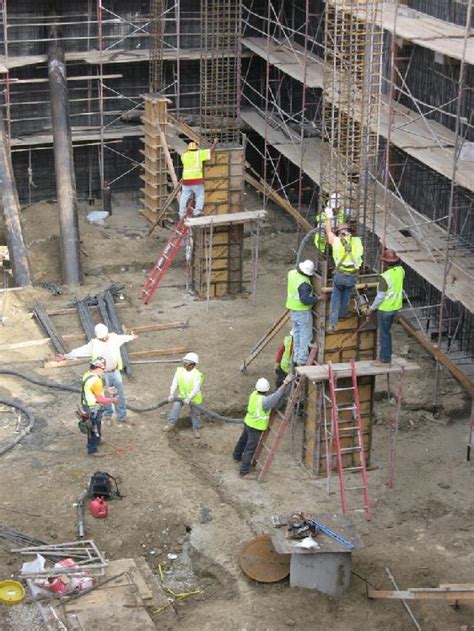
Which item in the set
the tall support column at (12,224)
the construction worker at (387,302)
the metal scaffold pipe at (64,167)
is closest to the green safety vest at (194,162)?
the metal scaffold pipe at (64,167)

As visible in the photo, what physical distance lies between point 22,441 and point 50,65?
Result: 13.0 m

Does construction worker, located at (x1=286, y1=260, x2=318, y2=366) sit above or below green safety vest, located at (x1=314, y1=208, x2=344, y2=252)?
below

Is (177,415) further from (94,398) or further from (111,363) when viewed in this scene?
(94,398)

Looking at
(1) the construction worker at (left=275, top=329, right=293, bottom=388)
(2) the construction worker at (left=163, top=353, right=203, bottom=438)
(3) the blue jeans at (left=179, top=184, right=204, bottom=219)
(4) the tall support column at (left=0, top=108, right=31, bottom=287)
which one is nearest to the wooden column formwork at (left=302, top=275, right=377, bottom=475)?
(1) the construction worker at (left=275, top=329, right=293, bottom=388)

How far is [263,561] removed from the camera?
18516 mm

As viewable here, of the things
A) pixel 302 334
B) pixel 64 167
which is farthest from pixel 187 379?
pixel 64 167

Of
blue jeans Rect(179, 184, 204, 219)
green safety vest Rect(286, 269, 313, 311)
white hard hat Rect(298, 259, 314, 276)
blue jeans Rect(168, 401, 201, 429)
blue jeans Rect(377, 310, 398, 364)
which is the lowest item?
blue jeans Rect(168, 401, 201, 429)

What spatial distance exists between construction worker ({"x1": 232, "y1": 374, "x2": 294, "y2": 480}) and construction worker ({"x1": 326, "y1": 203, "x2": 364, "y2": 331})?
153 cm

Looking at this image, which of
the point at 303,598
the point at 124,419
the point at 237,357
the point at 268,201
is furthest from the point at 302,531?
the point at 268,201

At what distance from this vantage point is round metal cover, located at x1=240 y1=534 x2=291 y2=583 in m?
18.3

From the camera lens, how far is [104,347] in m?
22.3

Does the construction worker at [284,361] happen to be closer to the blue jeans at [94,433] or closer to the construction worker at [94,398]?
the construction worker at [94,398]

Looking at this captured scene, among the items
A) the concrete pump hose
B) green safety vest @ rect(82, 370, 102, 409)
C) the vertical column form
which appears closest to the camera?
green safety vest @ rect(82, 370, 102, 409)

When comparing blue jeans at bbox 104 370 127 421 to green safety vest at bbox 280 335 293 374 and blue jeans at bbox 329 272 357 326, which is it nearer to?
green safety vest at bbox 280 335 293 374
